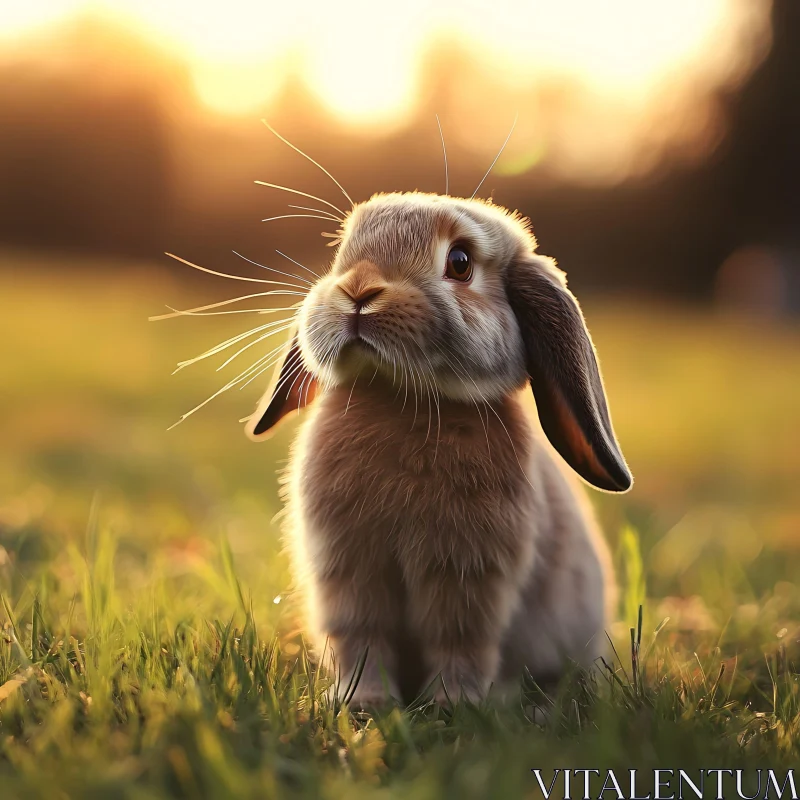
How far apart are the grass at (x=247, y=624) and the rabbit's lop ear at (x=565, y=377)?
1.98 ft

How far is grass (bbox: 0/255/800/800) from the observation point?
6.26 ft

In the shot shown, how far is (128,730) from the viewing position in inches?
78.5

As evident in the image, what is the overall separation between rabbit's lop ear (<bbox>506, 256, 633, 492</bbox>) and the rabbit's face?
0.05 metres

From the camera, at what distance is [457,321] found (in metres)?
2.58

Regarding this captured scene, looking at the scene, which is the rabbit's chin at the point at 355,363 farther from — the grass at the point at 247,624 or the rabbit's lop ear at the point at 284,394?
the grass at the point at 247,624

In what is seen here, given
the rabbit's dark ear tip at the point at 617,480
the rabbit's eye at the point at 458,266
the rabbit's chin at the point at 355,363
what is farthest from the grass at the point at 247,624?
the rabbit's eye at the point at 458,266

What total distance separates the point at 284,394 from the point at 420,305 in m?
0.82

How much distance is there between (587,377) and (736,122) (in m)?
16.9

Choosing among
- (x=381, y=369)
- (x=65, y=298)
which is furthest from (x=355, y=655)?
(x=65, y=298)

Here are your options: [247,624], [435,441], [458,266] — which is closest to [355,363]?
[435,441]

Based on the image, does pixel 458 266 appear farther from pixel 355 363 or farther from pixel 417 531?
pixel 417 531

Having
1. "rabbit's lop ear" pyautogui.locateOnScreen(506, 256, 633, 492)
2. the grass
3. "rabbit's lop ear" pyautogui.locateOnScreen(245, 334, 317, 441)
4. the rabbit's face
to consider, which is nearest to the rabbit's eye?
the rabbit's face

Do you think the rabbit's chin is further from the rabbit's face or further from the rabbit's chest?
the rabbit's chest

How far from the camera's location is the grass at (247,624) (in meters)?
1.91
